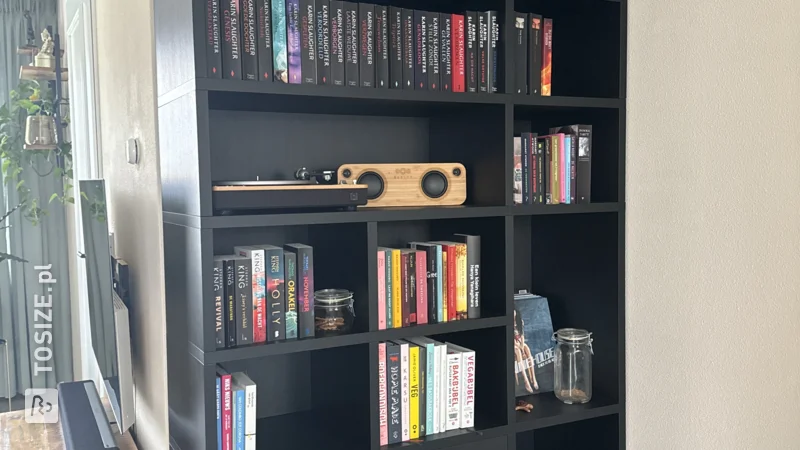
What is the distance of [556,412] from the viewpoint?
5.98ft

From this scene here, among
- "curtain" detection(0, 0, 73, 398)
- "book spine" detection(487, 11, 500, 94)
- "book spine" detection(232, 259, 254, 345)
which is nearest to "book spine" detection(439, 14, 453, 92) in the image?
"book spine" detection(487, 11, 500, 94)

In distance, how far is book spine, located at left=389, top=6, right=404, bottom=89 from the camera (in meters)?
1.61

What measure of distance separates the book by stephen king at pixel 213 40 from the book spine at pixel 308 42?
0.61ft

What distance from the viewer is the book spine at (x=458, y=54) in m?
1.67

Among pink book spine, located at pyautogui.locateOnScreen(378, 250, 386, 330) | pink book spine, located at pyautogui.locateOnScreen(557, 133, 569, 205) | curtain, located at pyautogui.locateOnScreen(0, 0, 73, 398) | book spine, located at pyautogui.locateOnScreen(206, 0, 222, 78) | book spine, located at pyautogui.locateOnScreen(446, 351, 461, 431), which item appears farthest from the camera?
curtain, located at pyautogui.locateOnScreen(0, 0, 73, 398)

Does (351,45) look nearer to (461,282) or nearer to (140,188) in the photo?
(461,282)

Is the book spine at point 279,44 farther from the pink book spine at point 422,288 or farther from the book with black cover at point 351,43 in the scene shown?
the pink book spine at point 422,288

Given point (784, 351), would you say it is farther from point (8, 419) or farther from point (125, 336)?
point (8, 419)

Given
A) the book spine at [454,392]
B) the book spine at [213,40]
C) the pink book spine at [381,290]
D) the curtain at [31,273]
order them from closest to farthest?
the book spine at [213,40], the pink book spine at [381,290], the book spine at [454,392], the curtain at [31,273]

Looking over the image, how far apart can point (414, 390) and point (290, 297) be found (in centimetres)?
41

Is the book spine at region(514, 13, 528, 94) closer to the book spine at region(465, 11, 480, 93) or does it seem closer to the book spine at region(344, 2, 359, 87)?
the book spine at region(465, 11, 480, 93)

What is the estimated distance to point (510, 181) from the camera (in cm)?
171

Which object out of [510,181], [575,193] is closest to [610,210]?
[575,193]

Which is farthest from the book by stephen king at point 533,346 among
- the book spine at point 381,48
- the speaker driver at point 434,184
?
the book spine at point 381,48
